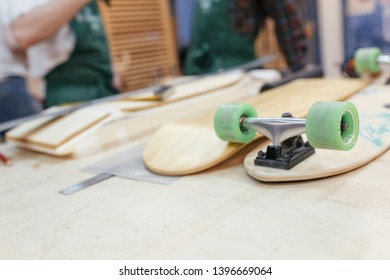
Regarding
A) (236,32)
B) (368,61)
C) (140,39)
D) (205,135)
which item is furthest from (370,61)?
(140,39)

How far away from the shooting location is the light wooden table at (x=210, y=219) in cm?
43

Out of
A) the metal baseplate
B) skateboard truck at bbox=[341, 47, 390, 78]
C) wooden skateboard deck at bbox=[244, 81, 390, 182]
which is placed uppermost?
skateboard truck at bbox=[341, 47, 390, 78]

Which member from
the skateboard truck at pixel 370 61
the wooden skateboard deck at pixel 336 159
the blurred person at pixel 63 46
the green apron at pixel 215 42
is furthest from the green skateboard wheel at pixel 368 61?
the blurred person at pixel 63 46

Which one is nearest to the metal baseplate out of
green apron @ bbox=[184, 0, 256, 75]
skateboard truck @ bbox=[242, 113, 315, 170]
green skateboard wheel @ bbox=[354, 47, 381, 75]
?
skateboard truck @ bbox=[242, 113, 315, 170]

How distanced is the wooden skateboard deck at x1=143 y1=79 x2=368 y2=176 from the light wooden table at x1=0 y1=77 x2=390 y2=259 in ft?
0.09

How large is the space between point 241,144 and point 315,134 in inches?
7.3

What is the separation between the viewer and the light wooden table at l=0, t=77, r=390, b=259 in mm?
429

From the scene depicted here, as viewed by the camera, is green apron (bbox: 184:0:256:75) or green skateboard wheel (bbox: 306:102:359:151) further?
green apron (bbox: 184:0:256:75)

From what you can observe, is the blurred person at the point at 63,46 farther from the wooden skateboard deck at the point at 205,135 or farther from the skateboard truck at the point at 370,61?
the skateboard truck at the point at 370,61

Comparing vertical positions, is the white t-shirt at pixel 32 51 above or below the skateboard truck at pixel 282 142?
above

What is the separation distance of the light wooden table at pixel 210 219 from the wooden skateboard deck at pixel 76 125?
246 mm

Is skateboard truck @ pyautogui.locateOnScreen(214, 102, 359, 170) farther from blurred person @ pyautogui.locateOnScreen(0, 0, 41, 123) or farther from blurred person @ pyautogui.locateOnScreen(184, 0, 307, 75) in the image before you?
blurred person @ pyautogui.locateOnScreen(184, 0, 307, 75)
